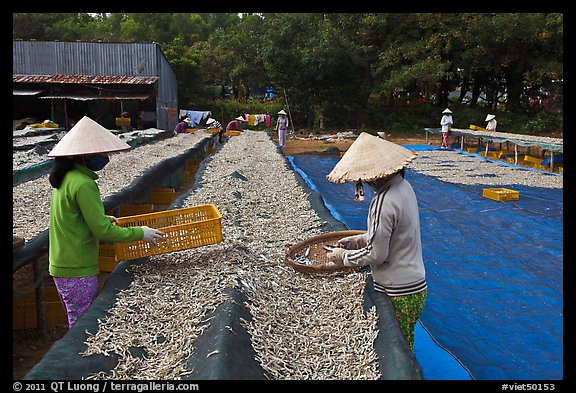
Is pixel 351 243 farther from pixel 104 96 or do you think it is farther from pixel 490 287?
pixel 104 96

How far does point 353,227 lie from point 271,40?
19959 millimetres

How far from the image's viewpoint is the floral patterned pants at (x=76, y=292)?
2702mm

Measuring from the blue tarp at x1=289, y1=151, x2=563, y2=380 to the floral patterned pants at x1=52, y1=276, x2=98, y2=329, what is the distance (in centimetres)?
210

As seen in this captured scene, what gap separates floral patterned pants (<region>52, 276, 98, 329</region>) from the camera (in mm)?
2702

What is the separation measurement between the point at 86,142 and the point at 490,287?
3.56 metres

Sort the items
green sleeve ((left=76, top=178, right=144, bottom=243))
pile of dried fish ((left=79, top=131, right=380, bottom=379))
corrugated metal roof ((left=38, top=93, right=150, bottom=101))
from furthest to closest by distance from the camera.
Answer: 1. corrugated metal roof ((left=38, top=93, right=150, bottom=101))
2. green sleeve ((left=76, top=178, right=144, bottom=243))
3. pile of dried fish ((left=79, top=131, right=380, bottom=379))

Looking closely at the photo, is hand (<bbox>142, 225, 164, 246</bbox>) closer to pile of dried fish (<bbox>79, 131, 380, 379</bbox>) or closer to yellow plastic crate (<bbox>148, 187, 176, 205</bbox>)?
pile of dried fish (<bbox>79, 131, 380, 379</bbox>)

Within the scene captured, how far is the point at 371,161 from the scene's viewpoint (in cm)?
244

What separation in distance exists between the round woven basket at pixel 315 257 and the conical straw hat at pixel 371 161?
0.80 meters

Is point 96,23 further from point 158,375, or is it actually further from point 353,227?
point 158,375

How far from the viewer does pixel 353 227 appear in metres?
6.39

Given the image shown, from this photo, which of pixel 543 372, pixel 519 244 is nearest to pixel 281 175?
pixel 519 244

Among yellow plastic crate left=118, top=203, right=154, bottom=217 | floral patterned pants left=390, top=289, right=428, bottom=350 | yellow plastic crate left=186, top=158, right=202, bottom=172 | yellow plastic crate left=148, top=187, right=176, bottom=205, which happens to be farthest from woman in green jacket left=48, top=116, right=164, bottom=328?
yellow plastic crate left=186, top=158, right=202, bottom=172

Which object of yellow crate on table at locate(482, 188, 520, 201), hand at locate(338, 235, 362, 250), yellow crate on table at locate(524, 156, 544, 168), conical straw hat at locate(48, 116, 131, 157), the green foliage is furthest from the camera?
the green foliage
